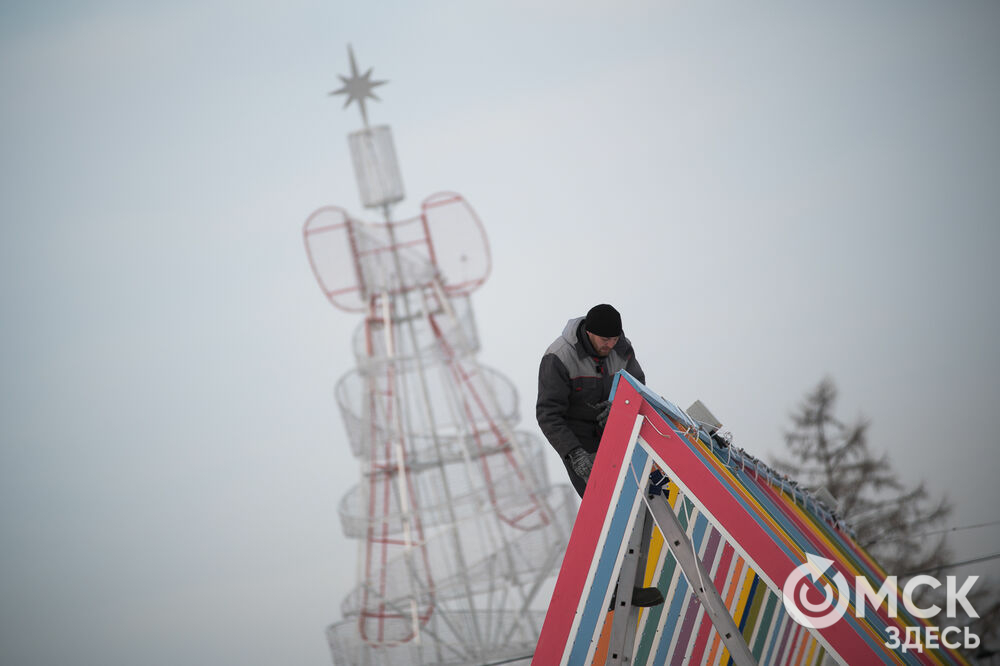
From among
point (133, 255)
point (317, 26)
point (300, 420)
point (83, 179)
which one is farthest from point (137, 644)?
point (317, 26)

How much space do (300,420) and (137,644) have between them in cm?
331

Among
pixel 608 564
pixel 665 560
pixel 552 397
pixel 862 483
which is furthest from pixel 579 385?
pixel 862 483

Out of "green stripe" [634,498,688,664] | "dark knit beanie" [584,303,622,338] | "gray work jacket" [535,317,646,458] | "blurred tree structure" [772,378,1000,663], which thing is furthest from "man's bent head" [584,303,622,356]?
"blurred tree structure" [772,378,1000,663]

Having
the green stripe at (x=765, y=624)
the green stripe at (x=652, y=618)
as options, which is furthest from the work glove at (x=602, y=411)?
the green stripe at (x=765, y=624)

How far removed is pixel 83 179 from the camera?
1095 centimetres

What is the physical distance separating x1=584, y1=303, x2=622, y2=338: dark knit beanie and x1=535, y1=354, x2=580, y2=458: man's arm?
217mm

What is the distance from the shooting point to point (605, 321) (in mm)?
3559

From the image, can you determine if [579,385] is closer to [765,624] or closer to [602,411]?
[602,411]

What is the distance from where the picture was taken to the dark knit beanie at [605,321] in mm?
3557

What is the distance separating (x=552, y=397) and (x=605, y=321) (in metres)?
0.36

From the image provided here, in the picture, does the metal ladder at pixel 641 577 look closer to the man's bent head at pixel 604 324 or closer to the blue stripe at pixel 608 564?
the blue stripe at pixel 608 564

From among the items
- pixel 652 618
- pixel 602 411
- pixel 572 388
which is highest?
pixel 572 388

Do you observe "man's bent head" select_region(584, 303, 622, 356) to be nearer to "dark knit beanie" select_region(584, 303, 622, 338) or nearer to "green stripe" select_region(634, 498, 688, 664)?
"dark knit beanie" select_region(584, 303, 622, 338)

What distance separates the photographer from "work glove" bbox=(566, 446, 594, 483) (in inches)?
Answer: 136
